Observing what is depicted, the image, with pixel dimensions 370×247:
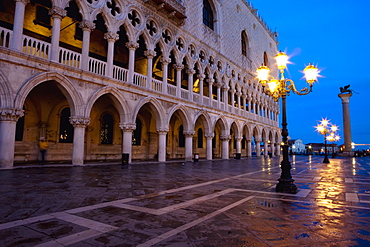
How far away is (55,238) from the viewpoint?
2.80 m

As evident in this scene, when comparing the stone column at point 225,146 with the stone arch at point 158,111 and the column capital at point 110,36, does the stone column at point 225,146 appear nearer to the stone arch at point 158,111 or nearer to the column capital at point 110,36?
the stone arch at point 158,111

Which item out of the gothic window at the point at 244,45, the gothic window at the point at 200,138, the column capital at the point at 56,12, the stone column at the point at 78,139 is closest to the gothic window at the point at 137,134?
the stone column at the point at 78,139

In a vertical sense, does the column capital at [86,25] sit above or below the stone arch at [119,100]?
above

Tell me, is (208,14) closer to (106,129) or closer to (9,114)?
(106,129)

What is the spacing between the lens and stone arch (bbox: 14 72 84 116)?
10.1 metres

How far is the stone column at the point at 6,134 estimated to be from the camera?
9680 mm

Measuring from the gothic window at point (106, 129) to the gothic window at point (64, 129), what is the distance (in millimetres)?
2276

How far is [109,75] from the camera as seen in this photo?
44.9 feet

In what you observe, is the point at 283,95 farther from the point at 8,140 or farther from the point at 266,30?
the point at 266,30

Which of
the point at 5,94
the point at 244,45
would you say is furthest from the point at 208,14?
the point at 5,94

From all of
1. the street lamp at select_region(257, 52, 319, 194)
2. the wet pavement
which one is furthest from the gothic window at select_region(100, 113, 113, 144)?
the street lamp at select_region(257, 52, 319, 194)

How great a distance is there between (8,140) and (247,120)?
966 inches

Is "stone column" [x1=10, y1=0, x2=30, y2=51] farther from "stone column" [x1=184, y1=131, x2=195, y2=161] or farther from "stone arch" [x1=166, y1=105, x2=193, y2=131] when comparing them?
"stone column" [x1=184, y1=131, x2=195, y2=161]

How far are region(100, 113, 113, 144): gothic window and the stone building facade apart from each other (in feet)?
0.26
